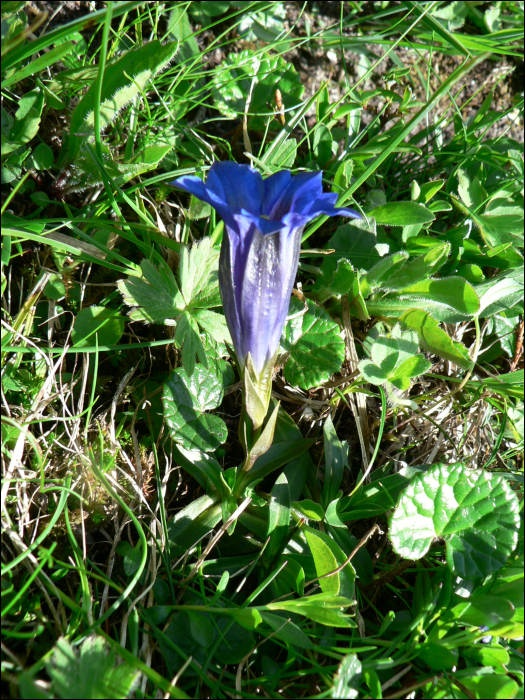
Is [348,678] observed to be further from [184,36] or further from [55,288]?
[184,36]

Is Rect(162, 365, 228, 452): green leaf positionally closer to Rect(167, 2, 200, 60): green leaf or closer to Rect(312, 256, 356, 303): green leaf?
Rect(312, 256, 356, 303): green leaf

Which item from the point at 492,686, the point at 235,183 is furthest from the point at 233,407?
the point at 492,686

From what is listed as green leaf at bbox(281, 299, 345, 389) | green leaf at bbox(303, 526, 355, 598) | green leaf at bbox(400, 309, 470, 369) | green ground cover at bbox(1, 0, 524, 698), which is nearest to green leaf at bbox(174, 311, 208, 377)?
green ground cover at bbox(1, 0, 524, 698)

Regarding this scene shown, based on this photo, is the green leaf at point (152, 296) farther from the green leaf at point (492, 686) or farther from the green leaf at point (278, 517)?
the green leaf at point (492, 686)

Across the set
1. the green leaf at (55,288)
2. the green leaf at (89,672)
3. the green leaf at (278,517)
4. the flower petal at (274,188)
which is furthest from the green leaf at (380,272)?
the green leaf at (89,672)

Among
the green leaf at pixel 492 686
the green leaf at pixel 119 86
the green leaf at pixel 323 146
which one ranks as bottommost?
the green leaf at pixel 492 686

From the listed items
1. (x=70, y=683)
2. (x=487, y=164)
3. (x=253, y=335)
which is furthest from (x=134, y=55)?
(x=70, y=683)
